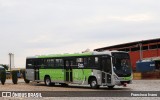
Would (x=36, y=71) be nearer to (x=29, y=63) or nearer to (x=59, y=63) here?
(x=29, y=63)

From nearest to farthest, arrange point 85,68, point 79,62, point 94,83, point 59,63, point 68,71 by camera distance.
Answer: point 94,83, point 85,68, point 79,62, point 68,71, point 59,63

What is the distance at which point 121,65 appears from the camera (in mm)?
28125

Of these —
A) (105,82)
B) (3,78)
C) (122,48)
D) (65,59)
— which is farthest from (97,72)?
(122,48)

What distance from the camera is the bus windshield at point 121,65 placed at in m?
27.6

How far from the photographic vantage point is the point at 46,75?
34.8 meters

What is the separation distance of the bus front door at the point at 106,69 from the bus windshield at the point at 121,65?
384 mm

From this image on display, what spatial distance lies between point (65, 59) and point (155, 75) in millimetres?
22284

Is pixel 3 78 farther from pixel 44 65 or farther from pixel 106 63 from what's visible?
pixel 106 63

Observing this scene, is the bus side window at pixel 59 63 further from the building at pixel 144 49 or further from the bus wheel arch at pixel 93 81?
the building at pixel 144 49

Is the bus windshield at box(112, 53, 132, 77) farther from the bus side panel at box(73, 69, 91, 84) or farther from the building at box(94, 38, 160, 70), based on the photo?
the building at box(94, 38, 160, 70)

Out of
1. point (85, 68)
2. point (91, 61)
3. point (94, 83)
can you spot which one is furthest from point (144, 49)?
point (94, 83)

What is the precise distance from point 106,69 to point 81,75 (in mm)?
3037

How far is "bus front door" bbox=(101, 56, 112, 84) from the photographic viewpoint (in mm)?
27641

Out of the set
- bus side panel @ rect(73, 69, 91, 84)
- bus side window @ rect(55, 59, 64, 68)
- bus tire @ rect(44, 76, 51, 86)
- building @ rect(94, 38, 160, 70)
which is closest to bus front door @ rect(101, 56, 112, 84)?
bus side panel @ rect(73, 69, 91, 84)
